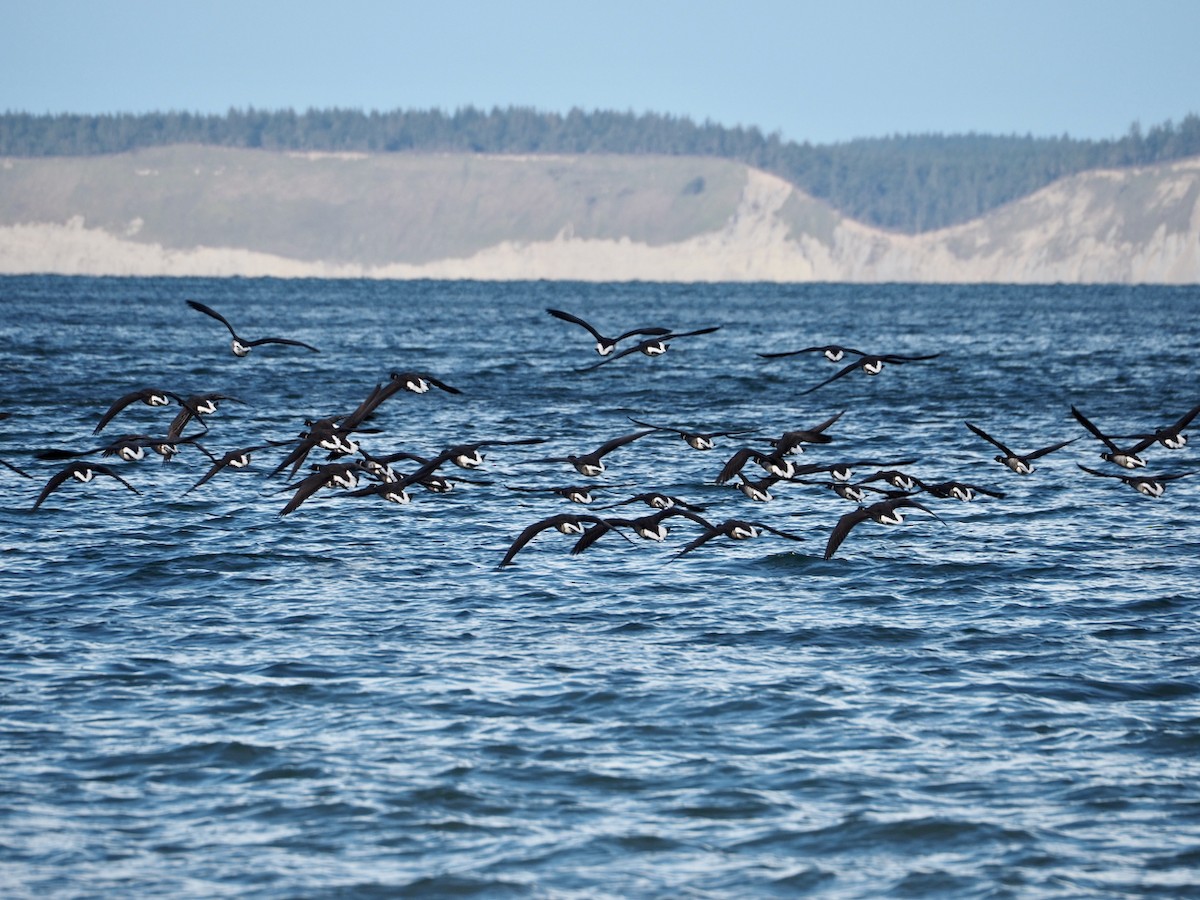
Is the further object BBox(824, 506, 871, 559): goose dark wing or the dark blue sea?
BBox(824, 506, 871, 559): goose dark wing

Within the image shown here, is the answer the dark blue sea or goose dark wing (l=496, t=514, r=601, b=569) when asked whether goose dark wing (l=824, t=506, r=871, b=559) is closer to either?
the dark blue sea

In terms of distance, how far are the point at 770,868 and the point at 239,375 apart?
161ft

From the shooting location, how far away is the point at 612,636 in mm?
18125

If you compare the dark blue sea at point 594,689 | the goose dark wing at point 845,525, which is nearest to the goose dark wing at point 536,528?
the dark blue sea at point 594,689

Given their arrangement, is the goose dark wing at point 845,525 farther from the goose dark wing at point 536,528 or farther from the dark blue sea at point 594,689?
the goose dark wing at point 536,528

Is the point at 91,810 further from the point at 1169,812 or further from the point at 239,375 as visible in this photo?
the point at 239,375

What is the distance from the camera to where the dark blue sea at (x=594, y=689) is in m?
12.3

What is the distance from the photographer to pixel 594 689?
52.7 feet

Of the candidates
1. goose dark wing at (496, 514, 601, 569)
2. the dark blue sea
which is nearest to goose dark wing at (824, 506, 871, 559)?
the dark blue sea

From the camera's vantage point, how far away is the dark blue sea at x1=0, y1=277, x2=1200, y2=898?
12266 mm

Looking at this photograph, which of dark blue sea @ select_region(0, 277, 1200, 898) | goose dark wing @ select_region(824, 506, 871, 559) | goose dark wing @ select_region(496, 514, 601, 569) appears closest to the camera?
dark blue sea @ select_region(0, 277, 1200, 898)

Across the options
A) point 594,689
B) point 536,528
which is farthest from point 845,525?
point 594,689

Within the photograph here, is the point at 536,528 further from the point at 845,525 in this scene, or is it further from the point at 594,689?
the point at 845,525

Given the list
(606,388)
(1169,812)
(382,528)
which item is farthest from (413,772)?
(606,388)
